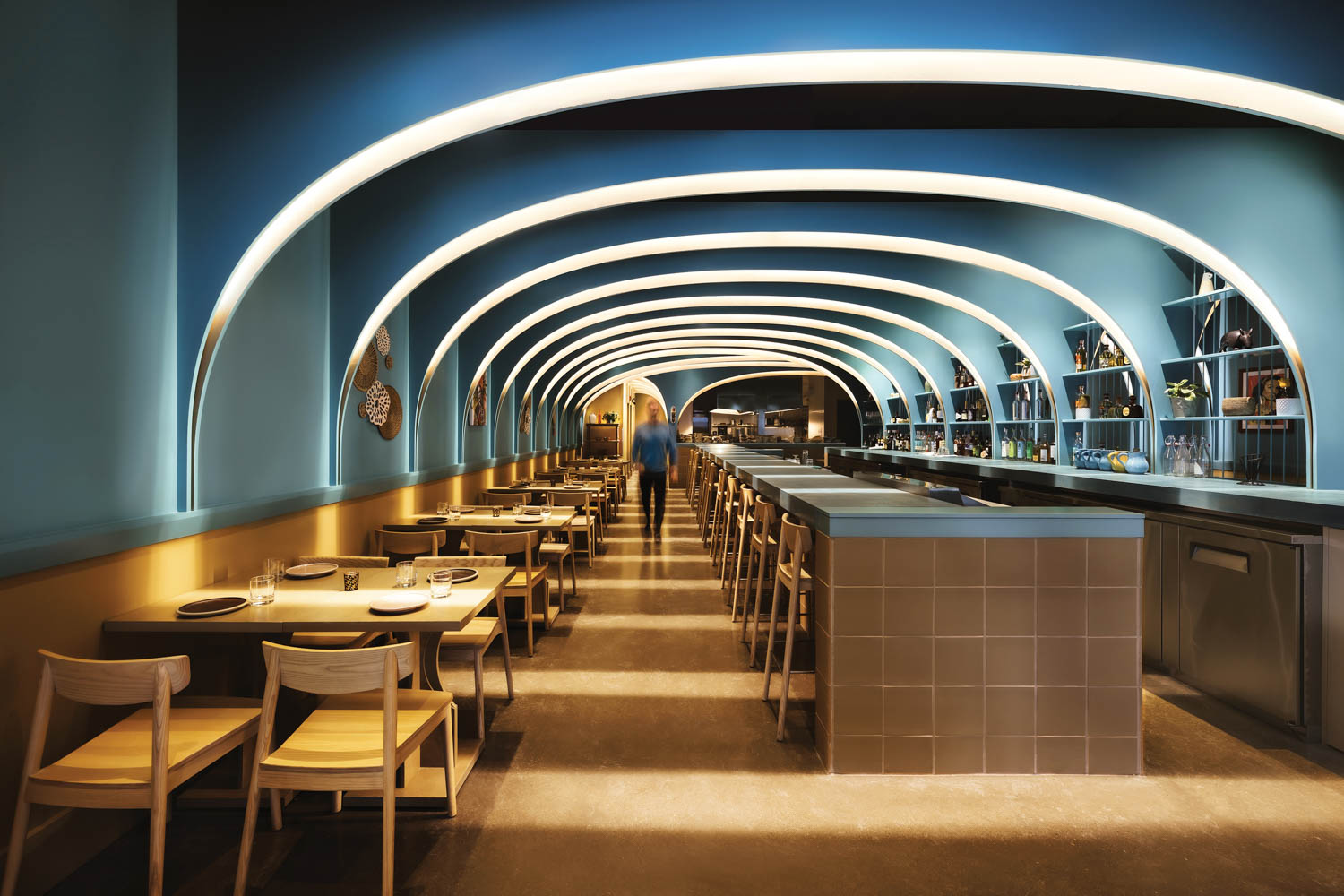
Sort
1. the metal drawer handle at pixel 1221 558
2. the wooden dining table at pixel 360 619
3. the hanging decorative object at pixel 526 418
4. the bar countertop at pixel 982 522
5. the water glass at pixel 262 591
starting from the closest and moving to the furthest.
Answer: the wooden dining table at pixel 360 619 < the water glass at pixel 262 591 < the bar countertop at pixel 982 522 < the metal drawer handle at pixel 1221 558 < the hanging decorative object at pixel 526 418

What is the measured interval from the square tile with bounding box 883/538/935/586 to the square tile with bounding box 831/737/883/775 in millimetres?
674

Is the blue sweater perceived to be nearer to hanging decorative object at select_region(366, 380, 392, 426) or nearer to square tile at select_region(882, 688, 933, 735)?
hanging decorative object at select_region(366, 380, 392, 426)

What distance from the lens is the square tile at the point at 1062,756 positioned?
3.01 m

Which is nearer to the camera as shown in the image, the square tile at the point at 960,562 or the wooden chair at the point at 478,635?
the square tile at the point at 960,562

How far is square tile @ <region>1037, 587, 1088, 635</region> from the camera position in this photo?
3014mm

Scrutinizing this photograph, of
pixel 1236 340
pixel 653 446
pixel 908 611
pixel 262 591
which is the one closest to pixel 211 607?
pixel 262 591

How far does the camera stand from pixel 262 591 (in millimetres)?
2900

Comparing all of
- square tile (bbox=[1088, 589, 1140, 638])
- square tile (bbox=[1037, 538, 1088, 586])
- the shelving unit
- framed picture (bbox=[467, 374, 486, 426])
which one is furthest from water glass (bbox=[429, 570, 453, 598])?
framed picture (bbox=[467, 374, 486, 426])

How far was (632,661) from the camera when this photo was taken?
14.8 ft

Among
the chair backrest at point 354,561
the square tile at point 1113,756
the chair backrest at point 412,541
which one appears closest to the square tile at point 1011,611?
the square tile at point 1113,756

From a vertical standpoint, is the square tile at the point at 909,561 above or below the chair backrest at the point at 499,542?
above

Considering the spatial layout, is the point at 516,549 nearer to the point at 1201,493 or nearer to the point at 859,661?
the point at 859,661

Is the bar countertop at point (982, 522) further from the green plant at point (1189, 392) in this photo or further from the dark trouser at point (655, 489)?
the dark trouser at point (655, 489)

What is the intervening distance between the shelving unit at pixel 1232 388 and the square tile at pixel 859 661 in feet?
10.6
